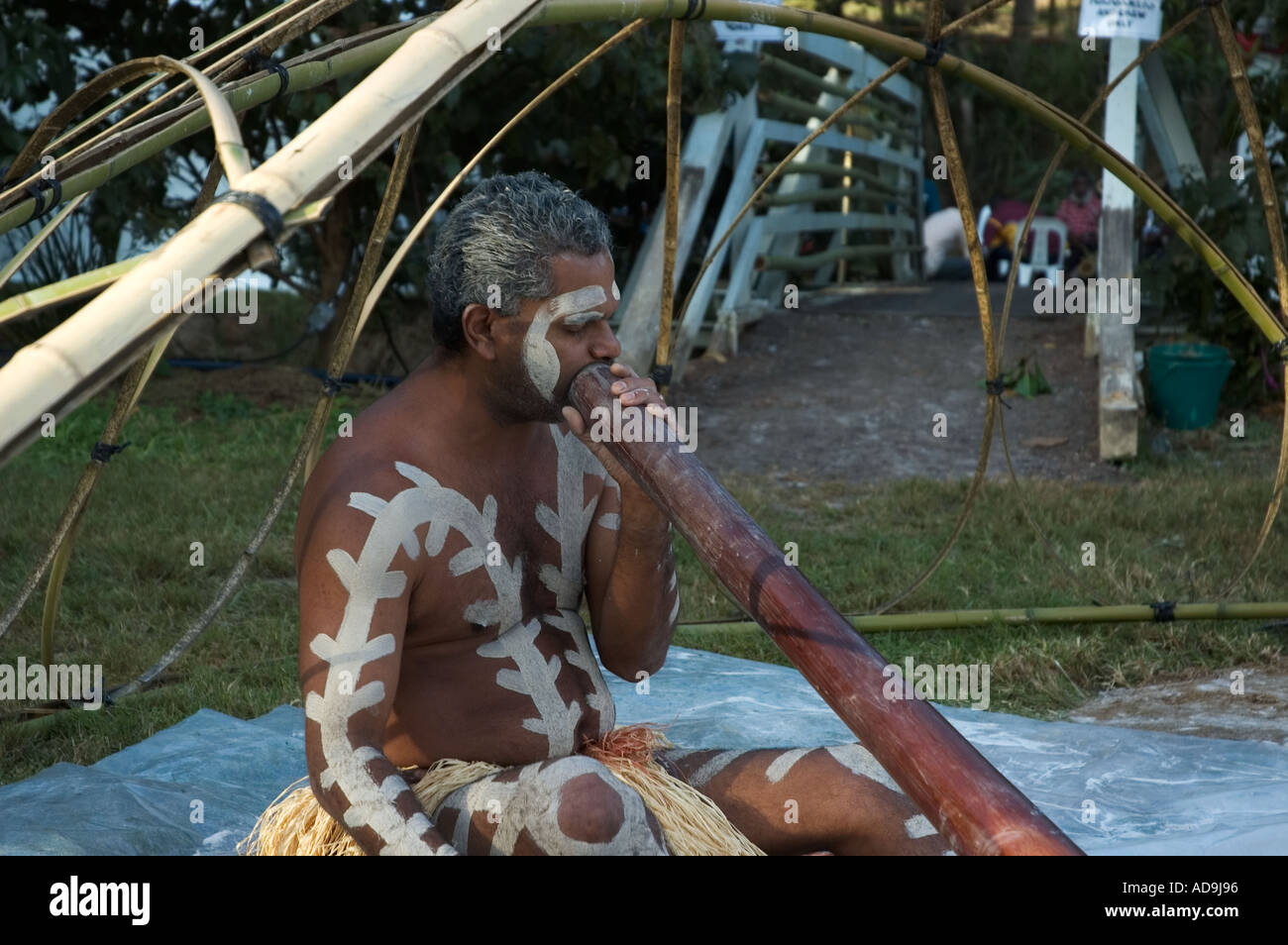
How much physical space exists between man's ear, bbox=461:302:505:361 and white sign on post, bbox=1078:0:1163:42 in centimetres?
495

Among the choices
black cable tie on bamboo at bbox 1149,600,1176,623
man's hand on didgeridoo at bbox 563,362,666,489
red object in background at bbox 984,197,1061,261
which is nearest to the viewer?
man's hand on didgeridoo at bbox 563,362,666,489

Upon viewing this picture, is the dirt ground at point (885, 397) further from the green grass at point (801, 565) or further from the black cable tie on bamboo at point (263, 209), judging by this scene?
the black cable tie on bamboo at point (263, 209)

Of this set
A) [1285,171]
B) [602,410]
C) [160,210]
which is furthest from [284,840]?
[1285,171]

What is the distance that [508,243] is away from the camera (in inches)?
89.8

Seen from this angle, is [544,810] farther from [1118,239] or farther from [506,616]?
[1118,239]

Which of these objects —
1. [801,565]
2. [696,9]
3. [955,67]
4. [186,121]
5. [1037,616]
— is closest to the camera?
[186,121]

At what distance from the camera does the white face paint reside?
2.29m

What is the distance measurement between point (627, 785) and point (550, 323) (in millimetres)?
777

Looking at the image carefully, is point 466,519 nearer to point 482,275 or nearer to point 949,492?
point 482,275

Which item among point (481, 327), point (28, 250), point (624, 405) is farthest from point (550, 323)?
point (28, 250)

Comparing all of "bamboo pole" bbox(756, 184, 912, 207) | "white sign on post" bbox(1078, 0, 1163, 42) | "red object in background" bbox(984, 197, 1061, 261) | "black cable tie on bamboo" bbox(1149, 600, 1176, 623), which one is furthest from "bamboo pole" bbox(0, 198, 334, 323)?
"red object in background" bbox(984, 197, 1061, 261)

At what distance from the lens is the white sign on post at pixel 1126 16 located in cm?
639

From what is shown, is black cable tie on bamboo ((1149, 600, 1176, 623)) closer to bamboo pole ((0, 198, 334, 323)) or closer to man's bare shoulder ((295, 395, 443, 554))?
man's bare shoulder ((295, 395, 443, 554))

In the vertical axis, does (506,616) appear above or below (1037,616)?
above
